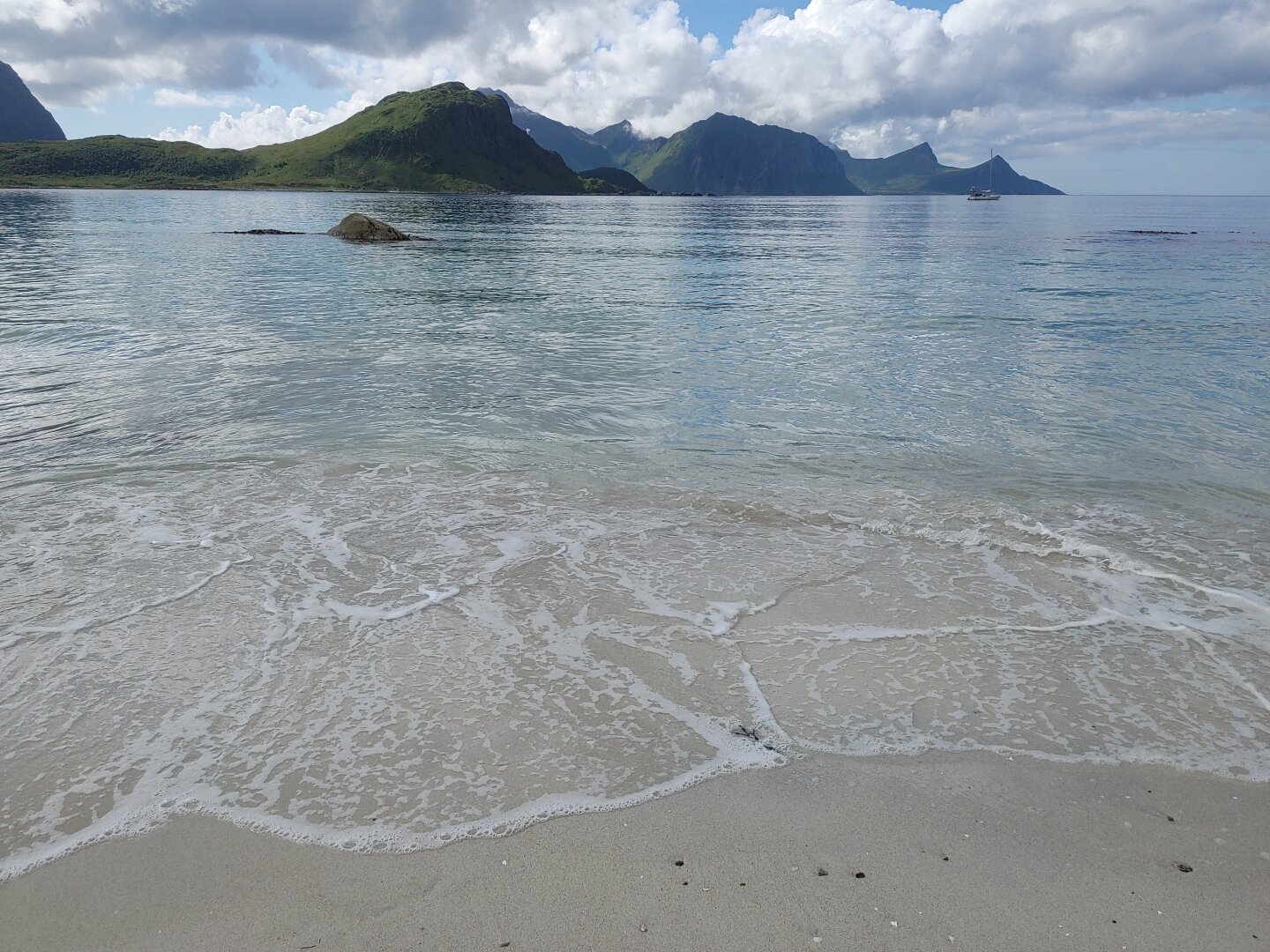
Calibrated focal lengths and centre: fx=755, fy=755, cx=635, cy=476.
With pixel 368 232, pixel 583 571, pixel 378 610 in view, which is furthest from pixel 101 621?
pixel 368 232

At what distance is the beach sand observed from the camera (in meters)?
4.04

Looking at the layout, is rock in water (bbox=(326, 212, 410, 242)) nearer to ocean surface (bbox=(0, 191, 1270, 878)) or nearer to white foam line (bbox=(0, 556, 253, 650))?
ocean surface (bbox=(0, 191, 1270, 878))

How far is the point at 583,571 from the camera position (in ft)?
27.5

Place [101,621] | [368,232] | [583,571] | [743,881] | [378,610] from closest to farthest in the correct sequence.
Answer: [743,881] < [101,621] < [378,610] < [583,571] < [368,232]

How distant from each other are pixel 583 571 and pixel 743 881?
4365 mm

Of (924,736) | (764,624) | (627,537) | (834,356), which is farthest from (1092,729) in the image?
(834,356)

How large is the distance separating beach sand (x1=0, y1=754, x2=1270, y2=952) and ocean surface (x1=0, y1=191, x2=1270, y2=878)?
305mm

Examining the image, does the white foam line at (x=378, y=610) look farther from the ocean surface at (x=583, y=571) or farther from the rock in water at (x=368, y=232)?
the rock in water at (x=368, y=232)

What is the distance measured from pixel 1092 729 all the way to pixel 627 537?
5.12 m

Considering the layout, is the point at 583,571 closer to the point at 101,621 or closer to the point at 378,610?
the point at 378,610

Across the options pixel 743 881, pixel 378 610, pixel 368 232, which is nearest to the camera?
pixel 743 881

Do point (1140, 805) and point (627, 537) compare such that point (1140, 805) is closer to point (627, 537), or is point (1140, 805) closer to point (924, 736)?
point (924, 736)

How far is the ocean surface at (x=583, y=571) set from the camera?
550 cm

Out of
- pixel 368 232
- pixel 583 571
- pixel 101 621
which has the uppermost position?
pixel 368 232
